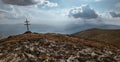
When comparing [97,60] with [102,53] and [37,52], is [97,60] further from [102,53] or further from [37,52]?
[37,52]

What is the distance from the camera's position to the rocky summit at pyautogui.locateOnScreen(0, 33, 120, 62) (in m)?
35.9

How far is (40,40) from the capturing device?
4169cm

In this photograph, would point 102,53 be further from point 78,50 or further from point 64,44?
point 64,44

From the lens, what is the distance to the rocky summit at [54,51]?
35.9 meters

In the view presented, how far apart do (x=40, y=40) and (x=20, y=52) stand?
6.10 metres

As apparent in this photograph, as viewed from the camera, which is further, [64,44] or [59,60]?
[64,44]

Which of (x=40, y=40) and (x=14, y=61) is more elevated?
(x=40, y=40)

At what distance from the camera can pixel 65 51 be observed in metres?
37.9

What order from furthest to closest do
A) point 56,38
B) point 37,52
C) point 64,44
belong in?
point 56,38, point 64,44, point 37,52

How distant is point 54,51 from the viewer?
124ft

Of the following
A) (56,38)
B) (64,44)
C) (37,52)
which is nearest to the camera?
(37,52)

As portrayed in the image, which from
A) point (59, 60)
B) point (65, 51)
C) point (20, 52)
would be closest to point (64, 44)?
point (65, 51)

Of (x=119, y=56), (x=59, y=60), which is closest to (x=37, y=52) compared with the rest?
(x=59, y=60)

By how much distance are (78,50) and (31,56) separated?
872 centimetres
